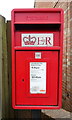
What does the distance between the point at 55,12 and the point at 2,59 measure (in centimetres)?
123

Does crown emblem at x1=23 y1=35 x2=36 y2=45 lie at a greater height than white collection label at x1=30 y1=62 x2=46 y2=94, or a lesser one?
greater

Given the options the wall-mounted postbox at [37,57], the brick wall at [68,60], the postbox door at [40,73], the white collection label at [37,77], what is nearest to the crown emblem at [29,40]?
the wall-mounted postbox at [37,57]

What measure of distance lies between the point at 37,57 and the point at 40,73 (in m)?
0.23

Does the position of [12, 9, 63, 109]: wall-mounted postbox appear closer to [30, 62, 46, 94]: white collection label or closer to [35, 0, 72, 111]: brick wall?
[30, 62, 46, 94]: white collection label

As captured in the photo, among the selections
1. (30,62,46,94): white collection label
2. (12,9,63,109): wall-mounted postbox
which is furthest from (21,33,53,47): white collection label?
(30,62,46,94): white collection label

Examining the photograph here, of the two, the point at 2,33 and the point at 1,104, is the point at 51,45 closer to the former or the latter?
the point at 2,33

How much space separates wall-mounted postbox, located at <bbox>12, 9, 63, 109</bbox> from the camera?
2004mm

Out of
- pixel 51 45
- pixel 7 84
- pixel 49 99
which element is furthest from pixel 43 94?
pixel 7 84

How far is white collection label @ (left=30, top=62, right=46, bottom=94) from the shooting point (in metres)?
2.04

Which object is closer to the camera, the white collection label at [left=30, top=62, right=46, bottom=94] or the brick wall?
the white collection label at [left=30, top=62, right=46, bottom=94]

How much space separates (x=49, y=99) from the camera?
2.13 m

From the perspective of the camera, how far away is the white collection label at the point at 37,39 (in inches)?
79.9

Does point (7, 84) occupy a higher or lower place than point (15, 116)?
higher

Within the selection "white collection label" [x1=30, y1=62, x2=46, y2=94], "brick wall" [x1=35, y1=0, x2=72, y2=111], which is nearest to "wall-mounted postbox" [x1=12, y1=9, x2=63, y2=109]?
"white collection label" [x1=30, y1=62, x2=46, y2=94]
